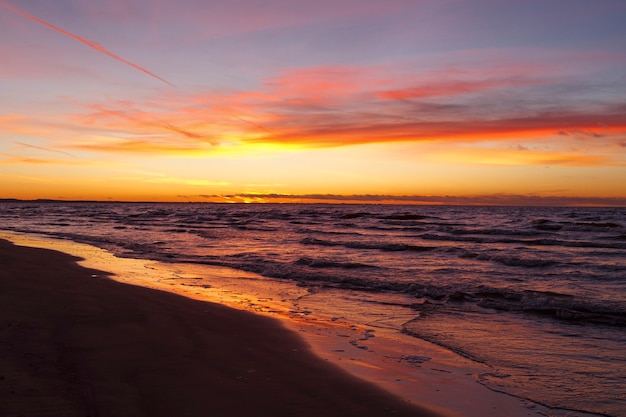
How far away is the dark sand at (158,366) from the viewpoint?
17.5ft

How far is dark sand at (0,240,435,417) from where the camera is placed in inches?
210

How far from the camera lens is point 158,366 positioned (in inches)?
260

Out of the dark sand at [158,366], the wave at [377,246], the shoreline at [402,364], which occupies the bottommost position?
the wave at [377,246]

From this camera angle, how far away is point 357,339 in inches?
362

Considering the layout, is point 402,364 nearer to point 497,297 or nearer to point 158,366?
point 158,366

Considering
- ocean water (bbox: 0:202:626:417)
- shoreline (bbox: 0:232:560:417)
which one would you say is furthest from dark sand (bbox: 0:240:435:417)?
ocean water (bbox: 0:202:626:417)

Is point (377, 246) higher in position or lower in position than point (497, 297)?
lower

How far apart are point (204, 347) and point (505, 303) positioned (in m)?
8.93

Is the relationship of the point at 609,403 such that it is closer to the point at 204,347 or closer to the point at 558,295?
the point at 204,347

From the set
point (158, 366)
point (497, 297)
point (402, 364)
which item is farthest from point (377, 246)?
point (158, 366)

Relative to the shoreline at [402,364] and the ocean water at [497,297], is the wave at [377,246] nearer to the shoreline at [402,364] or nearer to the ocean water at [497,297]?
the ocean water at [497,297]

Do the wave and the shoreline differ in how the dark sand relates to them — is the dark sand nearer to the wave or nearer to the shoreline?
the shoreline

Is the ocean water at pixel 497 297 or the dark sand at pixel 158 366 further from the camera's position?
the ocean water at pixel 497 297

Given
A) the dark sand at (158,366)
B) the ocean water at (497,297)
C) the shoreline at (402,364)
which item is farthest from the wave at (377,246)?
the dark sand at (158,366)
